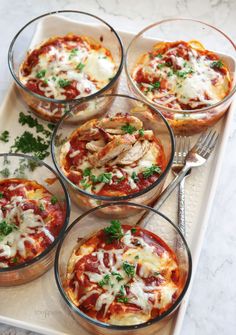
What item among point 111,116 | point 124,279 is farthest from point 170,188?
point 124,279

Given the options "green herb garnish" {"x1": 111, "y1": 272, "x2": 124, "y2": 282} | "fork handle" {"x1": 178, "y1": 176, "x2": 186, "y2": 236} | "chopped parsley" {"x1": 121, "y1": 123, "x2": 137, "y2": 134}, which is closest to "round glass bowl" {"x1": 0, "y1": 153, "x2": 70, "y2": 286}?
"green herb garnish" {"x1": 111, "y1": 272, "x2": 124, "y2": 282}

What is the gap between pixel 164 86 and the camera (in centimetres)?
349

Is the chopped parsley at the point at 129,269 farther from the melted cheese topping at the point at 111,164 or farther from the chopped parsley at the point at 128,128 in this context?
the chopped parsley at the point at 128,128

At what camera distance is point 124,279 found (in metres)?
2.77

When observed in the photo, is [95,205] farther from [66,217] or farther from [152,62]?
[152,62]

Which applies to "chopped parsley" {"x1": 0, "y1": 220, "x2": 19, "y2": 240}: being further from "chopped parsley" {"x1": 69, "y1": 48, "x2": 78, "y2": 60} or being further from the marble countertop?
"chopped parsley" {"x1": 69, "y1": 48, "x2": 78, "y2": 60}

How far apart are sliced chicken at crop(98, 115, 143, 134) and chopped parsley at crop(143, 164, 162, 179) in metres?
0.26

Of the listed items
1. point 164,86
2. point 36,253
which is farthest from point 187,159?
point 36,253

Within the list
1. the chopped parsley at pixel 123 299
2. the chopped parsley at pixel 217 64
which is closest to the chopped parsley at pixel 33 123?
the chopped parsley at pixel 217 64

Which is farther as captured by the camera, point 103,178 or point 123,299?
point 103,178

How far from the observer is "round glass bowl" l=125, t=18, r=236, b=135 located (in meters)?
3.41

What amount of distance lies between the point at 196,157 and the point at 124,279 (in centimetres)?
87

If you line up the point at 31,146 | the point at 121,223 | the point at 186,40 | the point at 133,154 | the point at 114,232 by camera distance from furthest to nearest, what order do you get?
the point at 186,40, the point at 31,146, the point at 133,154, the point at 121,223, the point at 114,232

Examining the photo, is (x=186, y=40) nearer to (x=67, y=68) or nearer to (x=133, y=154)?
(x=67, y=68)
